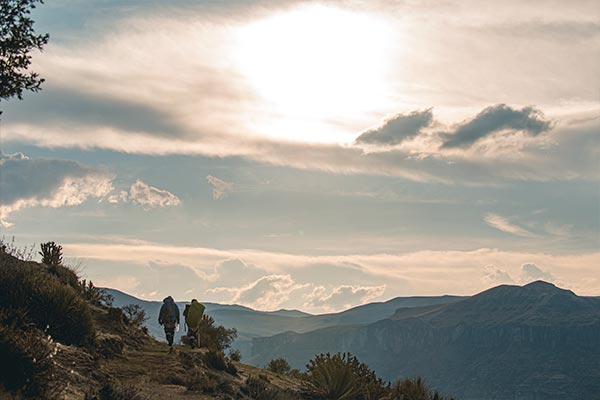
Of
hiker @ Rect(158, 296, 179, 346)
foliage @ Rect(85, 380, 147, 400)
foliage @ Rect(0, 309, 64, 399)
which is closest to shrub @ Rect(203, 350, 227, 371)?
hiker @ Rect(158, 296, 179, 346)

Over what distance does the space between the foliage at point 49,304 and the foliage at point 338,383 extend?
689 centimetres

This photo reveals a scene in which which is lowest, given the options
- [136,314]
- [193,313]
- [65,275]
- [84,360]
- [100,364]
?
[100,364]

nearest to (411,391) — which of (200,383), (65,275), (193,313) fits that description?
(200,383)

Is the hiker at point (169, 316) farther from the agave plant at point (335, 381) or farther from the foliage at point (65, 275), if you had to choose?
the agave plant at point (335, 381)

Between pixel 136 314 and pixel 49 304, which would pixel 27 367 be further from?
pixel 136 314

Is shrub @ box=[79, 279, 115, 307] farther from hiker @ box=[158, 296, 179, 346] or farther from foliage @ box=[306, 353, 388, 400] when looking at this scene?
foliage @ box=[306, 353, 388, 400]

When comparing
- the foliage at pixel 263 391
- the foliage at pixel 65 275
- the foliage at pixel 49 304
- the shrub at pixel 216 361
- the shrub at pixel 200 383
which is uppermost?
the foliage at pixel 65 275

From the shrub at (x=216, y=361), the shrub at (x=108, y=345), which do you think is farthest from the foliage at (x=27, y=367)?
the shrub at (x=216, y=361)

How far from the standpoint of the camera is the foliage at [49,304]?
15.1m

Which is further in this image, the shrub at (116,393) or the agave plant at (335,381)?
the agave plant at (335,381)

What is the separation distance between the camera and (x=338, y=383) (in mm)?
19141

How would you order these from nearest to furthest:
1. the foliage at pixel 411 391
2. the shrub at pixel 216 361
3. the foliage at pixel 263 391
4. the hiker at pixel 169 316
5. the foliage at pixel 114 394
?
the foliage at pixel 114 394 → the foliage at pixel 263 391 → the shrub at pixel 216 361 → the foliage at pixel 411 391 → the hiker at pixel 169 316

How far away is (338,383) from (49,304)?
8.77 m

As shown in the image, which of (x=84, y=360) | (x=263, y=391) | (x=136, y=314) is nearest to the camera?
(x=84, y=360)
